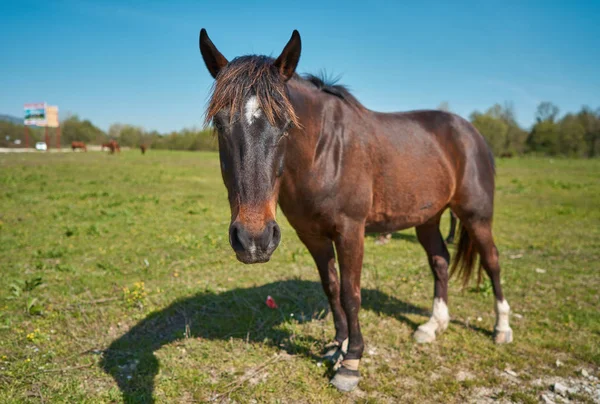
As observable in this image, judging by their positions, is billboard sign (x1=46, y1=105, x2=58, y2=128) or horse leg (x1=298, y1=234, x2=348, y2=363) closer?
horse leg (x1=298, y1=234, x2=348, y2=363)

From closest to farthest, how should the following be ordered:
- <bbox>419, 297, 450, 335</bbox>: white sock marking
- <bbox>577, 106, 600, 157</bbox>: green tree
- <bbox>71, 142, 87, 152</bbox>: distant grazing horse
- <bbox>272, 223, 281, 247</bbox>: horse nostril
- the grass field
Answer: <bbox>272, 223, 281, 247</bbox>: horse nostril < the grass field < <bbox>419, 297, 450, 335</bbox>: white sock marking < <bbox>577, 106, 600, 157</bbox>: green tree < <bbox>71, 142, 87, 152</bbox>: distant grazing horse

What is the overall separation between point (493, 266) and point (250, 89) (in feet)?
12.0

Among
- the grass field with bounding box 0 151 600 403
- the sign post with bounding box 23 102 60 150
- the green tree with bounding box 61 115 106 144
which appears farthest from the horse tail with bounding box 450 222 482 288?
the green tree with bounding box 61 115 106 144

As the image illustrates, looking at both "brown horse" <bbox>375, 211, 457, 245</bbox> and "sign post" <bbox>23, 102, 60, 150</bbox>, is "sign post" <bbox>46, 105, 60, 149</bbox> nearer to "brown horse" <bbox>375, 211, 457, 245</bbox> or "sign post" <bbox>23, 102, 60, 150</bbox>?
A: "sign post" <bbox>23, 102, 60, 150</bbox>

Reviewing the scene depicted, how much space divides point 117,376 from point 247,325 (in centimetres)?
143

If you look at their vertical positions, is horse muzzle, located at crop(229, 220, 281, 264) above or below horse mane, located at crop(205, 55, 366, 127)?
below

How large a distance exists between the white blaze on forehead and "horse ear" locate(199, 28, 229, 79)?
0.54 m

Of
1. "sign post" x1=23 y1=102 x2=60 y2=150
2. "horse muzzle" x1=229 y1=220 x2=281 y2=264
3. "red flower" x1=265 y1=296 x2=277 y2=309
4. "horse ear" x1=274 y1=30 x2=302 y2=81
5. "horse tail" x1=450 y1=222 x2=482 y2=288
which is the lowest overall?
"red flower" x1=265 y1=296 x2=277 y2=309

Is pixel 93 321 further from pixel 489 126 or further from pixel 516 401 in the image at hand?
pixel 489 126

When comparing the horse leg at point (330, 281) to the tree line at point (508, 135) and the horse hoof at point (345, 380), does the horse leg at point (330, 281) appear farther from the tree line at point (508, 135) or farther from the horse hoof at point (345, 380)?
the tree line at point (508, 135)

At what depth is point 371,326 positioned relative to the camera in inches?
175

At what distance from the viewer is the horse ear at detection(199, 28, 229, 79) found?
8.35 ft

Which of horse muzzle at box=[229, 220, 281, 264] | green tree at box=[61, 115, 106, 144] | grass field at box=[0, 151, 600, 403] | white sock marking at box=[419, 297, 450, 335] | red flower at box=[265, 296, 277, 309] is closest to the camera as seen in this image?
horse muzzle at box=[229, 220, 281, 264]

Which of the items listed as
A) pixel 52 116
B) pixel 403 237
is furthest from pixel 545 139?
pixel 52 116
